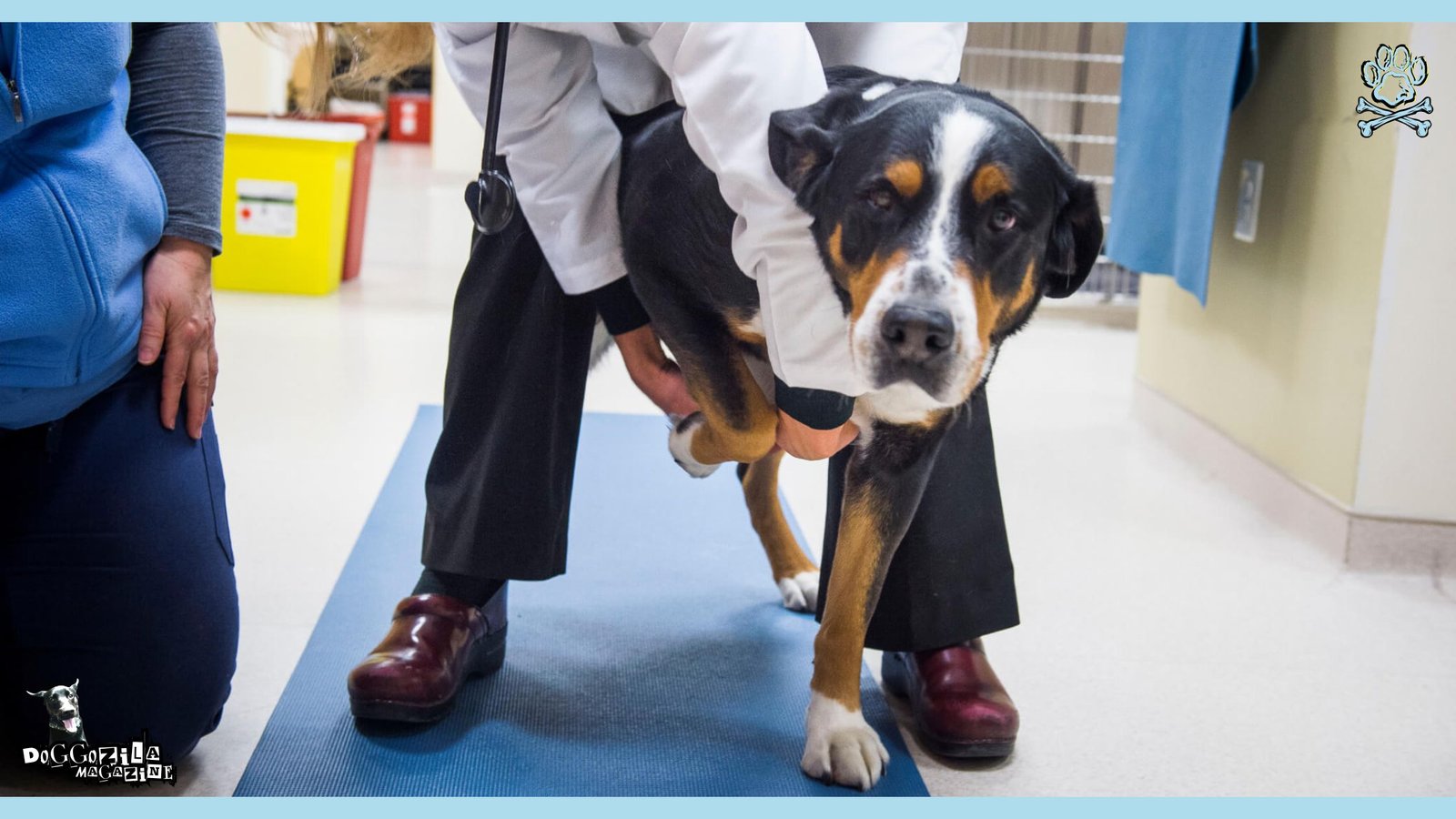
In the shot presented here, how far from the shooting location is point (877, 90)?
1.28 m

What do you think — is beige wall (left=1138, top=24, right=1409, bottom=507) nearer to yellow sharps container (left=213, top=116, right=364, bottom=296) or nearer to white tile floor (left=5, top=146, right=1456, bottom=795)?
white tile floor (left=5, top=146, right=1456, bottom=795)

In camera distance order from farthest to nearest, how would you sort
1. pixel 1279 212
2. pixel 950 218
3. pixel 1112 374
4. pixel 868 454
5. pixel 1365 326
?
pixel 1112 374
pixel 1279 212
pixel 1365 326
pixel 868 454
pixel 950 218

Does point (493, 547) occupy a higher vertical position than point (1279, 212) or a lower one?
lower

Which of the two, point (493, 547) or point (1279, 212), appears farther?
point (1279, 212)

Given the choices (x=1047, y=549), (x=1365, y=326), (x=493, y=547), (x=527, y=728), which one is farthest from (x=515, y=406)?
(x=1365, y=326)

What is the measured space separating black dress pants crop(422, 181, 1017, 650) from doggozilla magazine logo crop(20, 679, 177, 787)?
1.39 ft

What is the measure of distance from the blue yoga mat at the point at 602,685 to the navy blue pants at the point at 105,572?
151 mm

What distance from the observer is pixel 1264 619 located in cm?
208

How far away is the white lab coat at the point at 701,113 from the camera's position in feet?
4.02

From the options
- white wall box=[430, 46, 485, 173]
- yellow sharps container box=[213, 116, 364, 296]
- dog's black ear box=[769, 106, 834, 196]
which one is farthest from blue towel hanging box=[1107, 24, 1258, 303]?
white wall box=[430, 46, 485, 173]

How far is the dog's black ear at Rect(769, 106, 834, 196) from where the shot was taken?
3.99 feet

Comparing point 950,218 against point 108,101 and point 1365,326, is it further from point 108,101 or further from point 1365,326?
point 1365,326

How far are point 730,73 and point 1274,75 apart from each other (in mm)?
1891

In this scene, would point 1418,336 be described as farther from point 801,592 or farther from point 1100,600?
point 801,592
